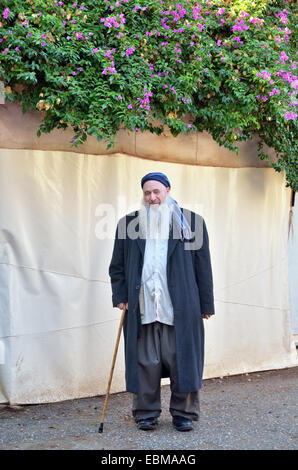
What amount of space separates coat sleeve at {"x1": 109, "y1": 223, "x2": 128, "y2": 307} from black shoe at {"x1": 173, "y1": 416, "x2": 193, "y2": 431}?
1014mm

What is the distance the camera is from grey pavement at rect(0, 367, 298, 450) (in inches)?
186

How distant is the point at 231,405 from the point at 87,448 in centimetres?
187

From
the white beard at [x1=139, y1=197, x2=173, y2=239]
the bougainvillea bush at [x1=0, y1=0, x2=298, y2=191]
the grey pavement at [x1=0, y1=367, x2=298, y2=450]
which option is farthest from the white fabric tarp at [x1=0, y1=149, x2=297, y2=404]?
the white beard at [x1=139, y1=197, x2=173, y2=239]

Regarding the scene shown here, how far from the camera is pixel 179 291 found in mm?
4914

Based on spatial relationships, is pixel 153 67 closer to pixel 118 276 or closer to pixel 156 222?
pixel 156 222

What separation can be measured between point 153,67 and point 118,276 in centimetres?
207

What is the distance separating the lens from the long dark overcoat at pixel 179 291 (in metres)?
4.90

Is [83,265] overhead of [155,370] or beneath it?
overhead

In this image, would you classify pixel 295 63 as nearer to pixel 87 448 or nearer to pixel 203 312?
pixel 203 312

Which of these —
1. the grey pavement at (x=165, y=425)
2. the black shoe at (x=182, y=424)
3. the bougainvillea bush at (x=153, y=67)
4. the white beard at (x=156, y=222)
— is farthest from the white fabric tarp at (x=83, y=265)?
the black shoe at (x=182, y=424)

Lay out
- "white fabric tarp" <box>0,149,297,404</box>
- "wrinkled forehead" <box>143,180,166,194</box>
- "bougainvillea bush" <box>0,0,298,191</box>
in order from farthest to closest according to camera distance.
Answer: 1. "white fabric tarp" <box>0,149,297,404</box>
2. "bougainvillea bush" <box>0,0,298,191</box>
3. "wrinkled forehead" <box>143,180,166,194</box>

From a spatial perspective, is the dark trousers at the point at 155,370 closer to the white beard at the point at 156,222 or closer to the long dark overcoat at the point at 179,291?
the long dark overcoat at the point at 179,291

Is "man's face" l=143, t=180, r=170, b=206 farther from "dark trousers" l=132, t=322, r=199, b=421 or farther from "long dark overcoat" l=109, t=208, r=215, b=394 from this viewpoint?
"dark trousers" l=132, t=322, r=199, b=421

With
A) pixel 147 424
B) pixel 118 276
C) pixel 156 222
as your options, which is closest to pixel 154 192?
pixel 156 222
